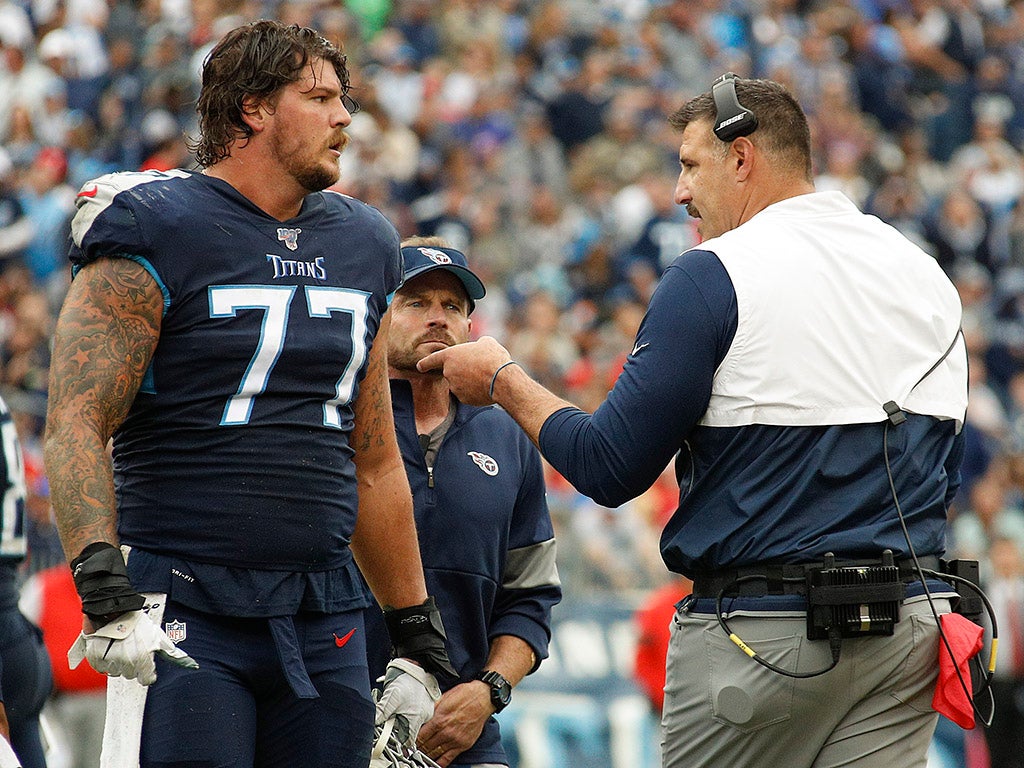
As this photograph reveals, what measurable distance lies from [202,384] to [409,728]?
3.86ft

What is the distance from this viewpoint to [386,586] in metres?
4.17

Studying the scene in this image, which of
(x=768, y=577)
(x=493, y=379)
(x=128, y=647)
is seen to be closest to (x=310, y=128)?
(x=493, y=379)

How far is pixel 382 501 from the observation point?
4.09 meters

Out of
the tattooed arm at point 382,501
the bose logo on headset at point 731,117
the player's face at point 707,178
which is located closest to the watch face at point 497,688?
the tattooed arm at point 382,501

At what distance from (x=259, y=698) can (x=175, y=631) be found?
28cm

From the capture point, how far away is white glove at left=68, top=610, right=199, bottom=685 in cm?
323

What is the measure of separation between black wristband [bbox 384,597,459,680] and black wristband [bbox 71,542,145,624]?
103cm

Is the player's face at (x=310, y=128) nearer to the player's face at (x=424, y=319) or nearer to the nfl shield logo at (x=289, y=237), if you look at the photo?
the nfl shield logo at (x=289, y=237)

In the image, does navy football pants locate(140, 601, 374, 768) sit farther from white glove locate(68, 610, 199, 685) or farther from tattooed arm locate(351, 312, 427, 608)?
tattooed arm locate(351, 312, 427, 608)

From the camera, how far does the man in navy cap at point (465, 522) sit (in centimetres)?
452

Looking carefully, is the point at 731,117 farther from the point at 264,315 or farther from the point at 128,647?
the point at 128,647

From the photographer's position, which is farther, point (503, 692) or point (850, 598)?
point (503, 692)

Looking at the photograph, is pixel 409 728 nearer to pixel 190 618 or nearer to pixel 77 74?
pixel 190 618

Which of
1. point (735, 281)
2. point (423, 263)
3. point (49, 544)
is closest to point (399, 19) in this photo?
point (49, 544)
